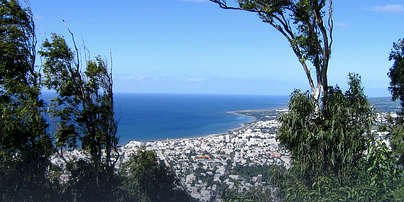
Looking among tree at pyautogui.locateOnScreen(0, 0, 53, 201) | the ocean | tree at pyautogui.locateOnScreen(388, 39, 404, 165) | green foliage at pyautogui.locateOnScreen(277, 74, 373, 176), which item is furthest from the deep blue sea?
tree at pyautogui.locateOnScreen(388, 39, 404, 165)

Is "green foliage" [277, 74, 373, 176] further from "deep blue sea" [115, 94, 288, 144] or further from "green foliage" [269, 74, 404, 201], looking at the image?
Answer: "deep blue sea" [115, 94, 288, 144]

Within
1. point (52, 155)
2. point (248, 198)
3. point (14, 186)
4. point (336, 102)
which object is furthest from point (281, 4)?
point (14, 186)

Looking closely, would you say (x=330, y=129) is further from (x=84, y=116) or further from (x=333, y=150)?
(x=84, y=116)

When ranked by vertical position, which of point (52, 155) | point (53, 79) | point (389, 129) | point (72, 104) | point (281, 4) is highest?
point (281, 4)

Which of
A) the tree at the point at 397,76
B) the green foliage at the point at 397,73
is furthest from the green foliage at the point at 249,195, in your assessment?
the green foliage at the point at 397,73

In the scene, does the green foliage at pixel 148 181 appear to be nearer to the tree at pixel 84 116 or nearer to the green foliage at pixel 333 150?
the tree at pixel 84 116

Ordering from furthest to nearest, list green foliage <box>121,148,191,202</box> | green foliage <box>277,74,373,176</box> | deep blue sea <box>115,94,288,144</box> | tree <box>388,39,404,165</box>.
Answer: deep blue sea <box>115,94,288,144</box> < tree <box>388,39,404,165</box> < green foliage <box>121,148,191,202</box> < green foliage <box>277,74,373,176</box>

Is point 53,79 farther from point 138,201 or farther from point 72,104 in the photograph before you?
point 138,201

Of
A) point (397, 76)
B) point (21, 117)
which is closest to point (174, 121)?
point (397, 76)
